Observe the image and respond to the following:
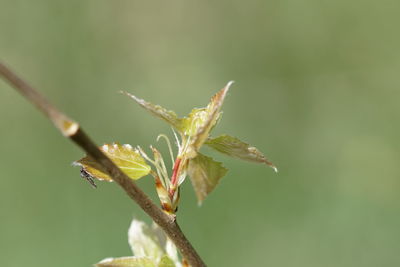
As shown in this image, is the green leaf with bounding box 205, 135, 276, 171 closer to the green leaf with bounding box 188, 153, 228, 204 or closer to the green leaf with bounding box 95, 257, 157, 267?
the green leaf with bounding box 188, 153, 228, 204

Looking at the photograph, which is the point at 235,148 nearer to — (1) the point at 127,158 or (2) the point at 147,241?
(1) the point at 127,158

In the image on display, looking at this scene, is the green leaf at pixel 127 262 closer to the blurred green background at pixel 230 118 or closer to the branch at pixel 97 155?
the branch at pixel 97 155

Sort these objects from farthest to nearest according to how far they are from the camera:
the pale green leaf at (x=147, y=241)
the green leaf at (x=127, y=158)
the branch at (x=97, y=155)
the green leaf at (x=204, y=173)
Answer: the pale green leaf at (x=147, y=241) → the green leaf at (x=127, y=158) → the green leaf at (x=204, y=173) → the branch at (x=97, y=155)

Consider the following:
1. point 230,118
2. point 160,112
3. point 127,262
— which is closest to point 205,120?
point 160,112

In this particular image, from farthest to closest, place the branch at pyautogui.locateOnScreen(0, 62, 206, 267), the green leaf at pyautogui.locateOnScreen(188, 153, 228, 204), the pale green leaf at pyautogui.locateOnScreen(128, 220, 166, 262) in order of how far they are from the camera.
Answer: the pale green leaf at pyautogui.locateOnScreen(128, 220, 166, 262), the green leaf at pyautogui.locateOnScreen(188, 153, 228, 204), the branch at pyautogui.locateOnScreen(0, 62, 206, 267)

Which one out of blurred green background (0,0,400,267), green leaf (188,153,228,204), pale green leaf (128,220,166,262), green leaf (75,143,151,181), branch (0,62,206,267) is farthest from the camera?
blurred green background (0,0,400,267)

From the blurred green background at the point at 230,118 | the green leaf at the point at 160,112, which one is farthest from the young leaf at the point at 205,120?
→ the blurred green background at the point at 230,118

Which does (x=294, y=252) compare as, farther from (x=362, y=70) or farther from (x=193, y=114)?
(x=193, y=114)

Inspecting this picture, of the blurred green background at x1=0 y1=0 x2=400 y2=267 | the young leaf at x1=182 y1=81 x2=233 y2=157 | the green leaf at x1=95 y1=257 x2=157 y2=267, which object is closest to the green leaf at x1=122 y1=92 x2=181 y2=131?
the young leaf at x1=182 y1=81 x2=233 y2=157
